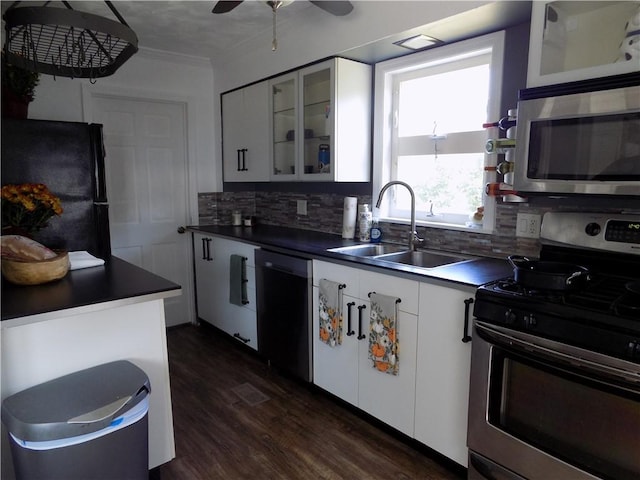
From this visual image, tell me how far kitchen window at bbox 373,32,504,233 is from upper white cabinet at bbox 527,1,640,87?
1.56 feet

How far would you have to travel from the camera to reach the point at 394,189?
9.37 ft

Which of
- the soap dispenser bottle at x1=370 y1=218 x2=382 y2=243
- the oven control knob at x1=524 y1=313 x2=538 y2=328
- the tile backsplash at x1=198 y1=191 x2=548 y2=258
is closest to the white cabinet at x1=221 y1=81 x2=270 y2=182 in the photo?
the tile backsplash at x1=198 y1=191 x2=548 y2=258

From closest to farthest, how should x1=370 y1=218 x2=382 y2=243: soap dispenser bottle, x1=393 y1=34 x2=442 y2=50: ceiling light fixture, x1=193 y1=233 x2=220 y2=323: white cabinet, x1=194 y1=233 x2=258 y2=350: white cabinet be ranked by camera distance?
x1=393 y1=34 x2=442 y2=50: ceiling light fixture, x1=370 y1=218 x2=382 y2=243: soap dispenser bottle, x1=194 y1=233 x2=258 y2=350: white cabinet, x1=193 y1=233 x2=220 y2=323: white cabinet

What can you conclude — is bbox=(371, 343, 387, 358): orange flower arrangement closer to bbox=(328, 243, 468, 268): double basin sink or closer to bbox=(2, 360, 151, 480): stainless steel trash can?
bbox=(328, 243, 468, 268): double basin sink

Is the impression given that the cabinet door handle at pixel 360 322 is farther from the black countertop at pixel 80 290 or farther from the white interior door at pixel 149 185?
the white interior door at pixel 149 185

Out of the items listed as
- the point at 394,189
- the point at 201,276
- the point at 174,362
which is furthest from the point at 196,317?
the point at 394,189

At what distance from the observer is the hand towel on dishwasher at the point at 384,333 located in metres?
2.01

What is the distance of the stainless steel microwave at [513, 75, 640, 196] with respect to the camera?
4.81 feet

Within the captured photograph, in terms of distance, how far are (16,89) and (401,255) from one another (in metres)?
2.37

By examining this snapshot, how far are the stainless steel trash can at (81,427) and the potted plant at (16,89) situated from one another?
1719mm

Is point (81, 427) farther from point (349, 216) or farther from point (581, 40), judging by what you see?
point (581, 40)

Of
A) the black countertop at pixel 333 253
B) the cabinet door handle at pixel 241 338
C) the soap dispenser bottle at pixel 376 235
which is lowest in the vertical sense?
the cabinet door handle at pixel 241 338

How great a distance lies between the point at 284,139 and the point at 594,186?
83.7 inches

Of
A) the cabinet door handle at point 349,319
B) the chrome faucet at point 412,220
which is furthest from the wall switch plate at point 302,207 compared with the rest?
the cabinet door handle at point 349,319
